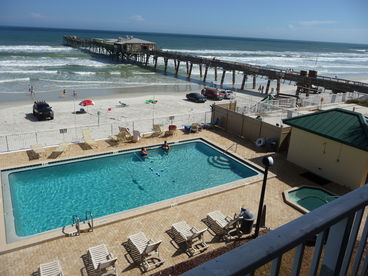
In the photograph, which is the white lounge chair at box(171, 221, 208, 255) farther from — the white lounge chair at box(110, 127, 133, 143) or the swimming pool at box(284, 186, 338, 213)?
the white lounge chair at box(110, 127, 133, 143)

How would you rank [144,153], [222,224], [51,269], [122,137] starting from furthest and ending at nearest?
[122,137] < [144,153] < [222,224] < [51,269]

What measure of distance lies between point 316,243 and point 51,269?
31.9 feet

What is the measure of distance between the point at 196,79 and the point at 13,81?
30994mm

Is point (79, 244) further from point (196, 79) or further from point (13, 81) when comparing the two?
point (196, 79)

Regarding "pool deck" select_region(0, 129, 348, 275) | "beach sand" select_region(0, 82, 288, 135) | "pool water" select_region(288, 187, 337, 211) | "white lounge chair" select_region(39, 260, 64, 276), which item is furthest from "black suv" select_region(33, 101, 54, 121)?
"pool water" select_region(288, 187, 337, 211)

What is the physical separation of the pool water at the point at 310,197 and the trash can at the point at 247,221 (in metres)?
4.00

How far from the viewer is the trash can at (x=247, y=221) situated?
1212 cm

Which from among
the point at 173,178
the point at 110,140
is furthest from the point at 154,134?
the point at 173,178

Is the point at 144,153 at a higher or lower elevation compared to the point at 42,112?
lower

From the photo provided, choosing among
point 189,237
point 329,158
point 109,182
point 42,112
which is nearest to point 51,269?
point 189,237

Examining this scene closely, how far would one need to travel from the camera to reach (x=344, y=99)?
95.7 ft

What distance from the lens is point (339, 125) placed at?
57.5 feet

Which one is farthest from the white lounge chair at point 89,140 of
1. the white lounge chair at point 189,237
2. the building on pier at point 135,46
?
the building on pier at point 135,46

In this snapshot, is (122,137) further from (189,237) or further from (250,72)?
(250,72)
